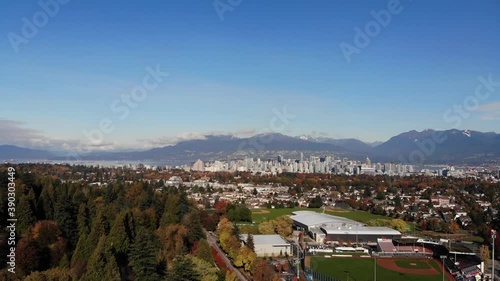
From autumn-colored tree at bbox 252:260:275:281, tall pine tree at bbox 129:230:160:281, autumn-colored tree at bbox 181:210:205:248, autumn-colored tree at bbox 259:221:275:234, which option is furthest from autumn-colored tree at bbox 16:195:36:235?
autumn-colored tree at bbox 259:221:275:234

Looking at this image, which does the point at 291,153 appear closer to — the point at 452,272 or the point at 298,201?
the point at 298,201

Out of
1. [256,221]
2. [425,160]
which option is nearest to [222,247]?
[256,221]

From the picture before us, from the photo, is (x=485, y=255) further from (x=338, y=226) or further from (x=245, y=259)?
(x=245, y=259)

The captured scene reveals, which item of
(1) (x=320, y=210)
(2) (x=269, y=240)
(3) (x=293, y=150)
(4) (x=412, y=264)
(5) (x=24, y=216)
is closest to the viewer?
(5) (x=24, y=216)

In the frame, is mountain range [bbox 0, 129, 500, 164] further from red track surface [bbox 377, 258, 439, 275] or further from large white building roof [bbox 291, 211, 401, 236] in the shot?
red track surface [bbox 377, 258, 439, 275]

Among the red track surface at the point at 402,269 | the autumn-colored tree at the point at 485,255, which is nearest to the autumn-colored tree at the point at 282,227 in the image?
the red track surface at the point at 402,269

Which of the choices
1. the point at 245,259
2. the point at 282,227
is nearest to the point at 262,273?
the point at 245,259
